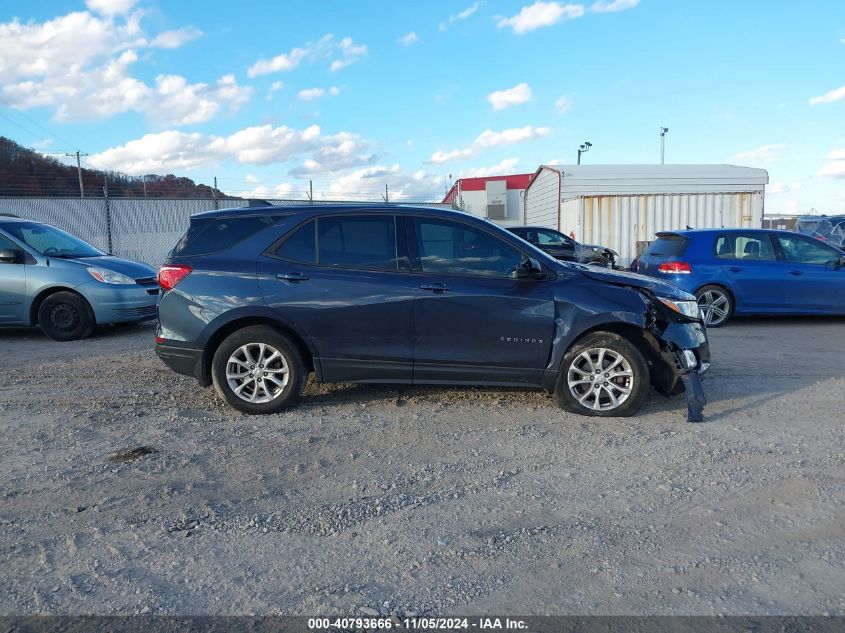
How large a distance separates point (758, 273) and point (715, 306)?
0.81m

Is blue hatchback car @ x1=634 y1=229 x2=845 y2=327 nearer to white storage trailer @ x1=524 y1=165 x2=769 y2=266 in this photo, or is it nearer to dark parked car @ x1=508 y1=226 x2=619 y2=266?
dark parked car @ x1=508 y1=226 x2=619 y2=266

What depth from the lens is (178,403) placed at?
5.79 metres

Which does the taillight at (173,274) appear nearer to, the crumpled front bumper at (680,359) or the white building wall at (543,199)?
the crumpled front bumper at (680,359)

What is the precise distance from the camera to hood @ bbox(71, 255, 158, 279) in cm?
916

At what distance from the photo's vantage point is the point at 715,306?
10195 millimetres

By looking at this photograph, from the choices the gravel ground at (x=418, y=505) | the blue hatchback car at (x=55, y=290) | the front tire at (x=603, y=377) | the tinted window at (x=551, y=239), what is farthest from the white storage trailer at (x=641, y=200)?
the front tire at (x=603, y=377)

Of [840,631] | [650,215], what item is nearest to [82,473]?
[840,631]

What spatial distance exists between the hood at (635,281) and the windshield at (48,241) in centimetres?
735

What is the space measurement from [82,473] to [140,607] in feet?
5.66

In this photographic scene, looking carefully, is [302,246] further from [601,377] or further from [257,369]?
[601,377]

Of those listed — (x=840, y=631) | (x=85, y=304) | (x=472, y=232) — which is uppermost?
(x=472, y=232)

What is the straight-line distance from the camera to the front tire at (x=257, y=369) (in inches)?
212

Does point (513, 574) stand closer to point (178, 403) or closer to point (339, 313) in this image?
point (339, 313)

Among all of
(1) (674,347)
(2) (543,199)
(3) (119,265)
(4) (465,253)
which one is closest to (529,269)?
(4) (465,253)
